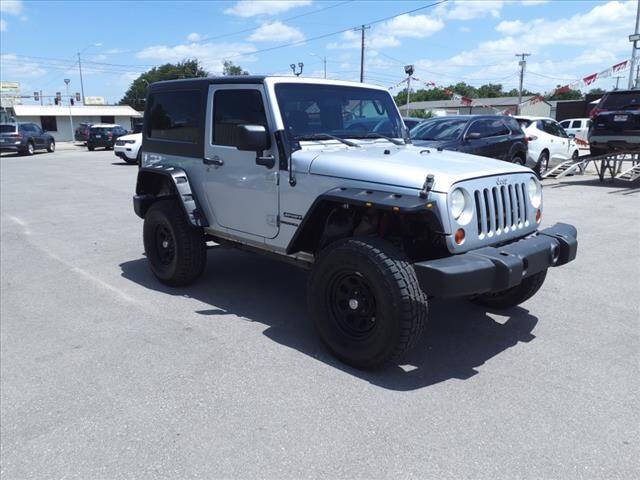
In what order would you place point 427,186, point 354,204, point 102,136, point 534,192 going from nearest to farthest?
point 427,186
point 354,204
point 534,192
point 102,136

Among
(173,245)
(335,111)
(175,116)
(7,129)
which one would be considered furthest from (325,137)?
(7,129)

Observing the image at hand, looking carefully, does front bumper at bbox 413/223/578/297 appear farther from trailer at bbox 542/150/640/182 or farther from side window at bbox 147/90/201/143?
trailer at bbox 542/150/640/182

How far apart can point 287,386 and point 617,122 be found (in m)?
11.8

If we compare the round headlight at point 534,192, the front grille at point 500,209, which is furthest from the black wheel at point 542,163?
the front grille at point 500,209

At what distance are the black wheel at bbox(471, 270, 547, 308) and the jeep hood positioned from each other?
941 millimetres

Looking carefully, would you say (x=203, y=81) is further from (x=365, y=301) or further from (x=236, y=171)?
(x=365, y=301)

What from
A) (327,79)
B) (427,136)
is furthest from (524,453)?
(427,136)

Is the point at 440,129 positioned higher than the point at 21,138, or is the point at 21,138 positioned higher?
the point at 440,129

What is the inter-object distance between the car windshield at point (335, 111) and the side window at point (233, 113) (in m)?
0.23

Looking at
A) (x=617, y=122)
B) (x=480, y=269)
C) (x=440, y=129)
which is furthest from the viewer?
(x=617, y=122)

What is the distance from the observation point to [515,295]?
4.66 m

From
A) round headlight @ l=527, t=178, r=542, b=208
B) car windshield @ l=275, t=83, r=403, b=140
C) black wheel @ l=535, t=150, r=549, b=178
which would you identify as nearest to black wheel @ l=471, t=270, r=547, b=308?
round headlight @ l=527, t=178, r=542, b=208

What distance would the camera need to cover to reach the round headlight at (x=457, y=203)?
346cm

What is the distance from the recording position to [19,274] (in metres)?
6.22
